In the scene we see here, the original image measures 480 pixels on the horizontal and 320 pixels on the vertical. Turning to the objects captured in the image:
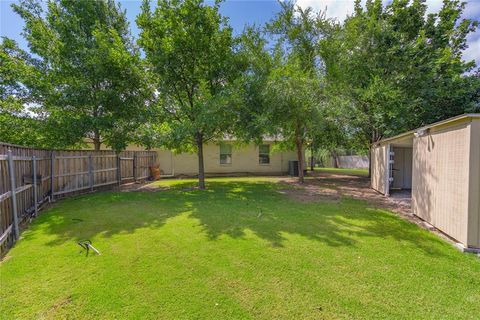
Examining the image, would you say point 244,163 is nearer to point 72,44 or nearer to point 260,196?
point 260,196

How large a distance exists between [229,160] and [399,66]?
36.8ft

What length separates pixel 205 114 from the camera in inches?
358

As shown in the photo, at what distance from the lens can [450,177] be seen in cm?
471

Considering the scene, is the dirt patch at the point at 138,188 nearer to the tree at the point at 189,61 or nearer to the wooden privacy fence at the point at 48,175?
the wooden privacy fence at the point at 48,175

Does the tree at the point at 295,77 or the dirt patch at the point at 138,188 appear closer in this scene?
the tree at the point at 295,77

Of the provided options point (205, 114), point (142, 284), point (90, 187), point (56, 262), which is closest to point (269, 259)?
point (142, 284)

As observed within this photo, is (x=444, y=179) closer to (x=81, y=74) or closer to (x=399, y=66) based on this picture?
(x=399, y=66)

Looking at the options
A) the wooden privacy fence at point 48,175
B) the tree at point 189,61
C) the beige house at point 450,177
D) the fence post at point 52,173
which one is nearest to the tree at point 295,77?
the tree at point 189,61

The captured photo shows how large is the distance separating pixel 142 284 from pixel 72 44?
11.4m

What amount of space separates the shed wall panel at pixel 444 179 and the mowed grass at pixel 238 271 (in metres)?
0.47

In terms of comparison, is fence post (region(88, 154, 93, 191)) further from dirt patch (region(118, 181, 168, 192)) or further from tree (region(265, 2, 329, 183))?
tree (region(265, 2, 329, 183))

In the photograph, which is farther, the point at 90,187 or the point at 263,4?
the point at 263,4

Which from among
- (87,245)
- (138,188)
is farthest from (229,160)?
(87,245)

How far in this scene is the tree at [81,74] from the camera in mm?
10047
